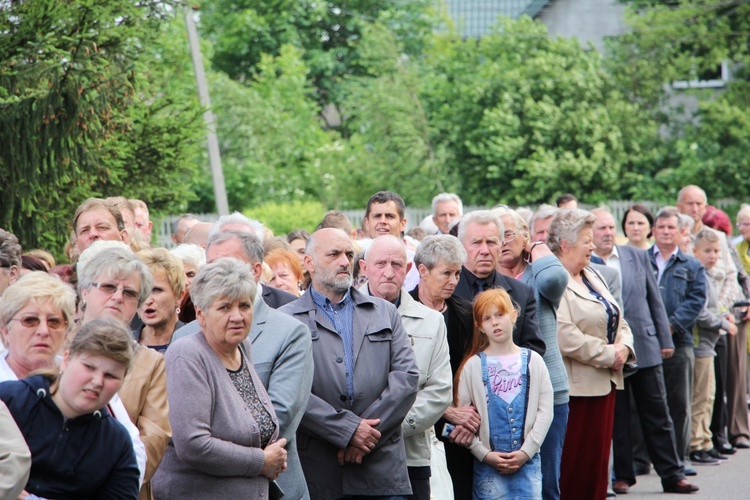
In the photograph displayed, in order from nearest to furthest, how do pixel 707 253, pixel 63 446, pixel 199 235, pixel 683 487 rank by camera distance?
pixel 63 446, pixel 199 235, pixel 683 487, pixel 707 253

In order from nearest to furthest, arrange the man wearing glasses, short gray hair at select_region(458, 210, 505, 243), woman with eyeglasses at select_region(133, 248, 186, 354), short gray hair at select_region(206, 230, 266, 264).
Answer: woman with eyeglasses at select_region(133, 248, 186, 354)
short gray hair at select_region(206, 230, 266, 264)
the man wearing glasses
short gray hair at select_region(458, 210, 505, 243)

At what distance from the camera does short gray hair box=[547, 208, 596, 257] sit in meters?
8.09

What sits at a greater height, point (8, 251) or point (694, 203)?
point (8, 251)

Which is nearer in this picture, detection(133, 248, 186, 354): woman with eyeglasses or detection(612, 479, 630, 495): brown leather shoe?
detection(133, 248, 186, 354): woman with eyeglasses

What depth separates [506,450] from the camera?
22.5 feet

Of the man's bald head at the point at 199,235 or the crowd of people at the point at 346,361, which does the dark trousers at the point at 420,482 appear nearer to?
the crowd of people at the point at 346,361

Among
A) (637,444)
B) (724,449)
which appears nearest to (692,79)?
(724,449)

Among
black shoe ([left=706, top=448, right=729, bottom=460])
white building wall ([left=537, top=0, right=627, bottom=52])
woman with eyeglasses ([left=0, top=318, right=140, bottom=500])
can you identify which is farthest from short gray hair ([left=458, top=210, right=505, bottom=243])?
white building wall ([left=537, top=0, right=627, bottom=52])

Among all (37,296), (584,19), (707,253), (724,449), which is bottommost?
(724,449)

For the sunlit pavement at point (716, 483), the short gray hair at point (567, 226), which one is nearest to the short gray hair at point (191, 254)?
the short gray hair at point (567, 226)

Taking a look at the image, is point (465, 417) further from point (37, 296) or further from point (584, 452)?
point (37, 296)

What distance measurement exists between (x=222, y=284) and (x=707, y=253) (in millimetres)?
7831

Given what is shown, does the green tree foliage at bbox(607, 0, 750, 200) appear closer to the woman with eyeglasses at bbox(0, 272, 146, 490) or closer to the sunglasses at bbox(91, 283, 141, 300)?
the sunglasses at bbox(91, 283, 141, 300)

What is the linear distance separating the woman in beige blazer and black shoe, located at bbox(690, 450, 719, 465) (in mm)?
3186
